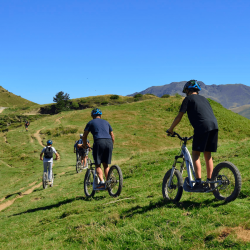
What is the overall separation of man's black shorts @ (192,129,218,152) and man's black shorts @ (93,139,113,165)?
3302 mm

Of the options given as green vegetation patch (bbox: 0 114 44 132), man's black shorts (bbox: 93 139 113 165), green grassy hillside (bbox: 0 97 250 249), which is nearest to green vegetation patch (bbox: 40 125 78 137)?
green vegetation patch (bbox: 0 114 44 132)

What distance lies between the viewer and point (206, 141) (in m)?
5.75

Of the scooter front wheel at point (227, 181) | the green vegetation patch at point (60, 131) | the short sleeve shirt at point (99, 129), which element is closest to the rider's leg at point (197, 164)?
the scooter front wheel at point (227, 181)

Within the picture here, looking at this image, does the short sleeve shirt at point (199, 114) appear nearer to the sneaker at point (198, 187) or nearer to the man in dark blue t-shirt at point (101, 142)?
the sneaker at point (198, 187)

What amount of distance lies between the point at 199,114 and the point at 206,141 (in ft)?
2.10

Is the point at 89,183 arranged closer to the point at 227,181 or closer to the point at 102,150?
the point at 102,150

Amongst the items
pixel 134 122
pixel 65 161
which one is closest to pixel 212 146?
pixel 65 161

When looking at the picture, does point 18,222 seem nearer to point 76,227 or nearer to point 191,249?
point 76,227

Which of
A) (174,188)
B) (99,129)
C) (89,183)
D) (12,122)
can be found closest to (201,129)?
(174,188)

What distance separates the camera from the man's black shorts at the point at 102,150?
8289 mm

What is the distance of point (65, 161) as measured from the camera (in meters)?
27.2

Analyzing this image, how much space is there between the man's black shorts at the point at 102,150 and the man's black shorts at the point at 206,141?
10.8 feet

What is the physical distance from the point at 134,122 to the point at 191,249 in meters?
48.5

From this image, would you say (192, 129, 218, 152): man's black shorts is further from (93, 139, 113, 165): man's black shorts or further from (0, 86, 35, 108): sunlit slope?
(0, 86, 35, 108): sunlit slope
